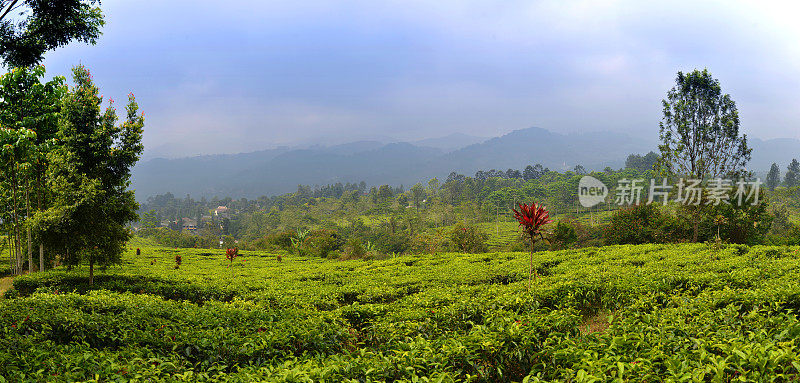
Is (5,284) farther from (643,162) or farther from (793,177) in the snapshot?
(643,162)

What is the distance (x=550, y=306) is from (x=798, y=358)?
3.73 meters

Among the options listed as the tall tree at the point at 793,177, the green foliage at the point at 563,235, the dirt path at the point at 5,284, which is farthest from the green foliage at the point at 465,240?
the tall tree at the point at 793,177

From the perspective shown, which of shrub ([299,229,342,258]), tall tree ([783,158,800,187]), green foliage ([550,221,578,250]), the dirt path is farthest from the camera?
tall tree ([783,158,800,187])

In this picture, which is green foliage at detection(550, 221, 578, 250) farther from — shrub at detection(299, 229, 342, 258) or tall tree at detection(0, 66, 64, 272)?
tall tree at detection(0, 66, 64, 272)

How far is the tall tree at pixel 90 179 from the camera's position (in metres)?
10.5

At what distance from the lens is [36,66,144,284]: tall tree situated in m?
10.5

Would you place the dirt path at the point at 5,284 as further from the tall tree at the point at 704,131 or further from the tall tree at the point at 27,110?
the tall tree at the point at 704,131

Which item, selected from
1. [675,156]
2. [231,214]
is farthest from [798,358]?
[231,214]

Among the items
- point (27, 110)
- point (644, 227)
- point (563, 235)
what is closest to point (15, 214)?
point (27, 110)

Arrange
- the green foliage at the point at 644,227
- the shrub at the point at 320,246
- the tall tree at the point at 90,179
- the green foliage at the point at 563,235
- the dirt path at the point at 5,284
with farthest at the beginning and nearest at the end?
the shrub at the point at 320,246 < the green foliage at the point at 563,235 < the green foliage at the point at 644,227 < the dirt path at the point at 5,284 < the tall tree at the point at 90,179

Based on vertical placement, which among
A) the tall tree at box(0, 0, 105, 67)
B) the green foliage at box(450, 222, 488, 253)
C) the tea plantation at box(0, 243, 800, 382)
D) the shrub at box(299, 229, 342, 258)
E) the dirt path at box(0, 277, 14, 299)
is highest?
the tall tree at box(0, 0, 105, 67)

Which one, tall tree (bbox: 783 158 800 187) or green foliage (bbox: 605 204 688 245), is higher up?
tall tree (bbox: 783 158 800 187)

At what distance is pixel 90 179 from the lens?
10.9m

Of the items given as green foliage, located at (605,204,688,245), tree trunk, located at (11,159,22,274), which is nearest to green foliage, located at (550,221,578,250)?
green foliage, located at (605,204,688,245)
